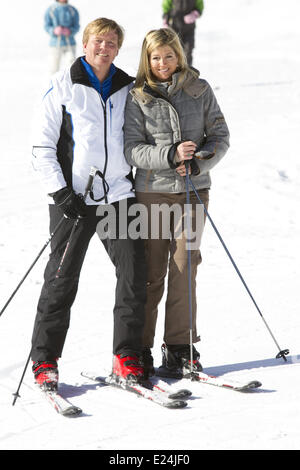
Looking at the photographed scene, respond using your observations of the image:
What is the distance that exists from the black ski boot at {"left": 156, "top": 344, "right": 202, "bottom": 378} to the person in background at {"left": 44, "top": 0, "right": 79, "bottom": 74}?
8.91 m

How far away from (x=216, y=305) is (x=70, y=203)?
6.99 ft

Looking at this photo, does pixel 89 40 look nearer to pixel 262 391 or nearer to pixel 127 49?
pixel 262 391

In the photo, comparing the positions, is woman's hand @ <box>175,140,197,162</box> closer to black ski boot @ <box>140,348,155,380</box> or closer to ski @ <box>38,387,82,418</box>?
black ski boot @ <box>140,348,155,380</box>

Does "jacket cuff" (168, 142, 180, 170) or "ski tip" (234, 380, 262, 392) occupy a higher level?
"jacket cuff" (168, 142, 180, 170)

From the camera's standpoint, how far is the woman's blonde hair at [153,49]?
4012 mm

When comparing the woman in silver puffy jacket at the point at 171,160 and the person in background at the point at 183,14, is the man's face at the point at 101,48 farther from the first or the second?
the person in background at the point at 183,14

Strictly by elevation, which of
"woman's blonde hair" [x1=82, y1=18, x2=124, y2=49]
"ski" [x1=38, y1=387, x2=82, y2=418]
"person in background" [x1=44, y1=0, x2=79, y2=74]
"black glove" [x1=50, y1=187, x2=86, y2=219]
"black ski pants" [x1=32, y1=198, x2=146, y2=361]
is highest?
"person in background" [x1=44, y1=0, x2=79, y2=74]

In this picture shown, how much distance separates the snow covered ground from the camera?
354 centimetres

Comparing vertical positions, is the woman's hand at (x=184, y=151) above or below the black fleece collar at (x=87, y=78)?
below

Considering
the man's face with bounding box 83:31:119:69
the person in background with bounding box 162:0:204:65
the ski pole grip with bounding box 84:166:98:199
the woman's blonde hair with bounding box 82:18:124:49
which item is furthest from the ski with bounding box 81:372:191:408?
the person in background with bounding box 162:0:204:65

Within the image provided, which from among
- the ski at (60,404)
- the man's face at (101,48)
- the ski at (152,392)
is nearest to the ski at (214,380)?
the ski at (152,392)

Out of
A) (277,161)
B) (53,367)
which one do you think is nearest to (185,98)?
(53,367)

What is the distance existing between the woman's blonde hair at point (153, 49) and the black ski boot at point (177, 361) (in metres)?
1.43

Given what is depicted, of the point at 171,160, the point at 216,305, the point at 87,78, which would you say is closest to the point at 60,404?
the point at 171,160
